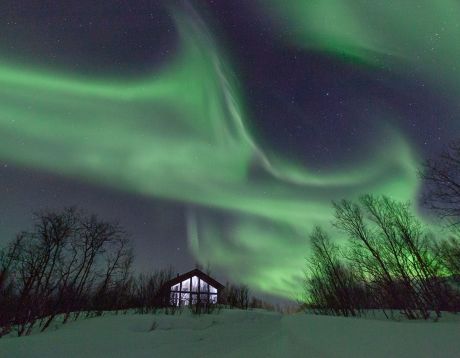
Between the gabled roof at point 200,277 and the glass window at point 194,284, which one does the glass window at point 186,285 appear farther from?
the glass window at point 194,284

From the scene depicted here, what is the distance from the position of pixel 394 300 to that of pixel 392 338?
16.9m

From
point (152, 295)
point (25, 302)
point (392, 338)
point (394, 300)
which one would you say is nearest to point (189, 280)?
point (152, 295)

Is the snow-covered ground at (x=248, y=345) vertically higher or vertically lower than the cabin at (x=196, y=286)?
lower

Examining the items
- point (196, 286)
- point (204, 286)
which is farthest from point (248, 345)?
Answer: point (204, 286)

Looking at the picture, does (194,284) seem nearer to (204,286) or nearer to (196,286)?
(196,286)

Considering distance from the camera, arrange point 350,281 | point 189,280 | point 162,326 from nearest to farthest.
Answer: point 162,326
point 350,281
point 189,280

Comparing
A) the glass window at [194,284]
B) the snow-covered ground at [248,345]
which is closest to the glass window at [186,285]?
the glass window at [194,284]

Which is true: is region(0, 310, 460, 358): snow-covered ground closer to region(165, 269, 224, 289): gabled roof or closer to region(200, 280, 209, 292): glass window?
region(165, 269, 224, 289): gabled roof

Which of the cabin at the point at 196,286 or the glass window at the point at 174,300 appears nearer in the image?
the glass window at the point at 174,300

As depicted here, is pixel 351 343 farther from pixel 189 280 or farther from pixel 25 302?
pixel 189 280

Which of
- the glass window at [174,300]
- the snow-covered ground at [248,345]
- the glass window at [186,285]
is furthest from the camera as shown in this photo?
the glass window at [186,285]

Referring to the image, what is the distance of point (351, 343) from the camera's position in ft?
20.4

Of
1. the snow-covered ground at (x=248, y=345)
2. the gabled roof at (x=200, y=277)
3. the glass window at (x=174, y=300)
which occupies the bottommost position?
the snow-covered ground at (x=248, y=345)

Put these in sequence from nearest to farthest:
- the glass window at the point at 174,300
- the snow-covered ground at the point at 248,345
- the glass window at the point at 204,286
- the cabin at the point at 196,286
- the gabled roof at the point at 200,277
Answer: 1. the snow-covered ground at the point at 248,345
2. the glass window at the point at 174,300
3. the cabin at the point at 196,286
4. the gabled roof at the point at 200,277
5. the glass window at the point at 204,286
